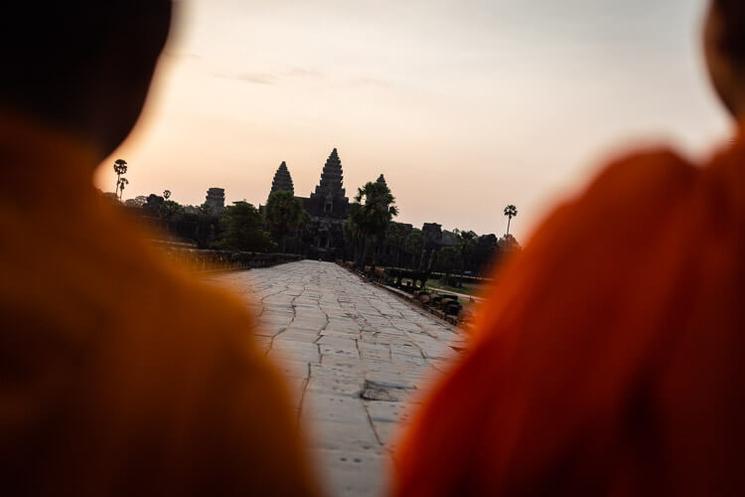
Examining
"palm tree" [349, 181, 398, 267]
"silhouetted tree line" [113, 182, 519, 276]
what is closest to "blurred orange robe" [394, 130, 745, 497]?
"silhouetted tree line" [113, 182, 519, 276]

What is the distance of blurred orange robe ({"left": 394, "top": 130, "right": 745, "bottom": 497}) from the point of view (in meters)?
0.82

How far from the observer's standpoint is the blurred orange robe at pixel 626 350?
823mm

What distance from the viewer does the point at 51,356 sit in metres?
0.66

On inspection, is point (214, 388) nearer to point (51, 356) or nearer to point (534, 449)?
point (51, 356)

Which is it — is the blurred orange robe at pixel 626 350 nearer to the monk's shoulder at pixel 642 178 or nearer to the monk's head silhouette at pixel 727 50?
the monk's shoulder at pixel 642 178

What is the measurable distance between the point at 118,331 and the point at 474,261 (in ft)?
273

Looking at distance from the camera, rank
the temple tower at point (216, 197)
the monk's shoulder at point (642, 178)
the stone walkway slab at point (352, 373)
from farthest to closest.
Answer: the temple tower at point (216, 197) → the stone walkway slab at point (352, 373) → the monk's shoulder at point (642, 178)

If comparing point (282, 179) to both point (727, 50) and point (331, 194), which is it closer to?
point (331, 194)

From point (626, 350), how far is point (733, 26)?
Answer: 1.57ft

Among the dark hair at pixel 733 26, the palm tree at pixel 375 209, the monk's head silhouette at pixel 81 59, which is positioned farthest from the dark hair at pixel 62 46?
the palm tree at pixel 375 209

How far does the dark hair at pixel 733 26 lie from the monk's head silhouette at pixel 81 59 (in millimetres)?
718

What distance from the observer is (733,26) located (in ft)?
3.24

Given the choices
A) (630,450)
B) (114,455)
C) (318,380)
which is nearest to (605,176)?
(630,450)

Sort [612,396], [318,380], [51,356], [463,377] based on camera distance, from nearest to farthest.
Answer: [51,356] → [612,396] → [463,377] → [318,380]
